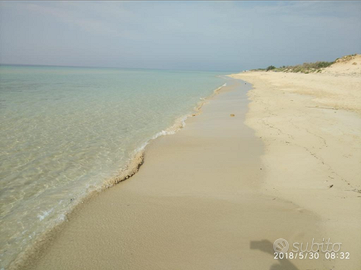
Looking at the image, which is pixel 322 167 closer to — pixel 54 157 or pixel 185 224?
pixel 185 224

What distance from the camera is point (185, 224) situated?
3018 millimetres

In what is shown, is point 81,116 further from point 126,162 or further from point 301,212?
point 301,212

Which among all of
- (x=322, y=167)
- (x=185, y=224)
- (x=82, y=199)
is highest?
(x=322, y=167)

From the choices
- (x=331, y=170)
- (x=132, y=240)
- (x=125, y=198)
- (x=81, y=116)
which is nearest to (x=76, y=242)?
(x=132, y=240)

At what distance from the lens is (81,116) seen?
379 inches

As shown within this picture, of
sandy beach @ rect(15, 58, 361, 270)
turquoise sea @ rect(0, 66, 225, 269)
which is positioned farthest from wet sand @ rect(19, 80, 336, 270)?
turquoise sea @ rect(0, 66, 225, 269)

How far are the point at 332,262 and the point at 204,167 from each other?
9.11 feet

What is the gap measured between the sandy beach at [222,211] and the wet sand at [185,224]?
1 centimetres

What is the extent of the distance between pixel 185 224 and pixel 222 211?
639 millimetres

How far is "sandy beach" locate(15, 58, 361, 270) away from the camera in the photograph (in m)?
2.49

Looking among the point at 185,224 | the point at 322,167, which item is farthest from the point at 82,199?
the point at 322,167

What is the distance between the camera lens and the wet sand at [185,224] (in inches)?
97.1

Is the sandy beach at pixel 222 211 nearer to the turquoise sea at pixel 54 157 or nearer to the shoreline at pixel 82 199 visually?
the shoreline at pixel 82 199

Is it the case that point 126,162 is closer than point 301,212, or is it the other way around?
point 301,212
